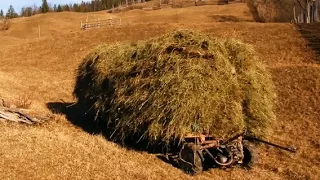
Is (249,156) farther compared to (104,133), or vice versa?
(104,133)

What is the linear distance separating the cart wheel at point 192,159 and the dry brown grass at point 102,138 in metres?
0.23

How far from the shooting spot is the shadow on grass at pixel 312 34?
26.9 metres

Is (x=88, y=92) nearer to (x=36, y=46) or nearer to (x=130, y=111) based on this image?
(x=130, y=111)

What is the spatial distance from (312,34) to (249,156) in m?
21.8

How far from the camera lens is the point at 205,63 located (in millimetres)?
10195

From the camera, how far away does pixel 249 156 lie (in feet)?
34.6

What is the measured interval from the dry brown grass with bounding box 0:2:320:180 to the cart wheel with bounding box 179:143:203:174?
23 centimetres

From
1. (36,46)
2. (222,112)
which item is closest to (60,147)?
(222,112)

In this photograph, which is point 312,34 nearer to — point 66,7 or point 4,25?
point 4,25

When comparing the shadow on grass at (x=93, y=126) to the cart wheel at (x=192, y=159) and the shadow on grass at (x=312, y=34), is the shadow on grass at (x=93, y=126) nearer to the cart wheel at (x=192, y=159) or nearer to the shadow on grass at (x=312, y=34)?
the cart wheel at (x=192, y=159)

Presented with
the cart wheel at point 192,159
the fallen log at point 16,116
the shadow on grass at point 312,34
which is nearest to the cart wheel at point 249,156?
the cart wheel at point 192,159

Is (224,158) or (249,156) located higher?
(224,158)

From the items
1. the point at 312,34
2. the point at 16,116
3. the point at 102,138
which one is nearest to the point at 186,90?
the point at 102,138

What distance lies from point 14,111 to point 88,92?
219cm
